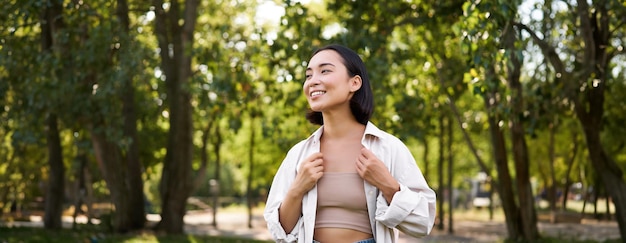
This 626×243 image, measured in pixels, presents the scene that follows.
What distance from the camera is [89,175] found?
2678 cm

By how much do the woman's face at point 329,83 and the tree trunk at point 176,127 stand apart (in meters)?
15.4

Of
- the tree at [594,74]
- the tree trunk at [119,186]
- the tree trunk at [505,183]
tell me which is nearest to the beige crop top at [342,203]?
the tree at [594,74]

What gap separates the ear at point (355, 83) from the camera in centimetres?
335

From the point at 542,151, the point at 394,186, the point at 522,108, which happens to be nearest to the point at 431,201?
the point at 394,186

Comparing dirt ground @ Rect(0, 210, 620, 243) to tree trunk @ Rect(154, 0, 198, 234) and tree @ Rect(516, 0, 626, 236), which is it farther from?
tree @ Rect(516, 0, 626, 236)

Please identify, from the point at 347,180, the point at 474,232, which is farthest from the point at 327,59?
the point at 474,232

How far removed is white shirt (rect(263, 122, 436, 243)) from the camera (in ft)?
10.2

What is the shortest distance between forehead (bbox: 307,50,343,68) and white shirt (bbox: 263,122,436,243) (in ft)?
0.95

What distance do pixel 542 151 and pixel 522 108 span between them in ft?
A: 72.5

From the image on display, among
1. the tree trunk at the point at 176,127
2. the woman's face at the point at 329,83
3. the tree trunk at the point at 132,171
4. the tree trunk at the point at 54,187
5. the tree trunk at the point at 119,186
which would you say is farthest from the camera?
the tree trunk at the point at 54,187

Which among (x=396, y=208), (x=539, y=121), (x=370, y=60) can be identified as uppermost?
(x=370, y=60)

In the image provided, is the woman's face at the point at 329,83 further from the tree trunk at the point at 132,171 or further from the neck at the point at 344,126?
the tree trunk at the point at 132,171

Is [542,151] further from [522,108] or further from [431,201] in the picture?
[431,201]

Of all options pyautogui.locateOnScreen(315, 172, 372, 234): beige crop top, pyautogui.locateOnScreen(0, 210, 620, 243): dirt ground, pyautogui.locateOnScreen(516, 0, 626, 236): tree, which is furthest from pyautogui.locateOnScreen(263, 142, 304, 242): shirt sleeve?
pyautogui.locateOnScreen(0, 210, 620, 243): dirt ground
